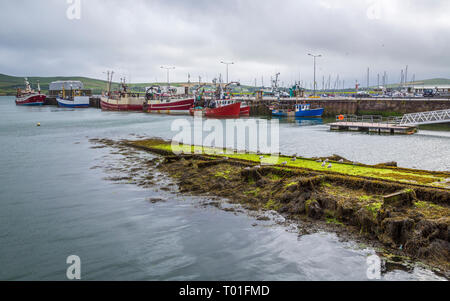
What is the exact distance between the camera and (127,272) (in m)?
9.22

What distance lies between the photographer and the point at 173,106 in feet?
298

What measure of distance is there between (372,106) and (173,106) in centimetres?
5061

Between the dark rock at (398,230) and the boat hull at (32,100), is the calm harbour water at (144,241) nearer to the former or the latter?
the dark rock at (398,230)

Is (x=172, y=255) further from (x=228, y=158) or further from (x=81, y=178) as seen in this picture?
(x=81, y=178)

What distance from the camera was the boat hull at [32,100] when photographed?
132375mm

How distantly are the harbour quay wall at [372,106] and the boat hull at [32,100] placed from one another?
95.9 meters

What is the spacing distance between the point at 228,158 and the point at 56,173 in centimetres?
1151

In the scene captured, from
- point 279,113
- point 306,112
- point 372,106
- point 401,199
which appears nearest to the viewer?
point 401,199

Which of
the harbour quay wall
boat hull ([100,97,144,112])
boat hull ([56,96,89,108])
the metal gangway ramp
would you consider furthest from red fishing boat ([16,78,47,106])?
the metal gangway ramp

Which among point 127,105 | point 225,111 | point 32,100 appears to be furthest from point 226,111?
point 32,100

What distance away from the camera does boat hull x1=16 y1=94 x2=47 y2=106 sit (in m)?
132

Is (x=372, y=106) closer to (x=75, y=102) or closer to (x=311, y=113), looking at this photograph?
(x=311, y=113)

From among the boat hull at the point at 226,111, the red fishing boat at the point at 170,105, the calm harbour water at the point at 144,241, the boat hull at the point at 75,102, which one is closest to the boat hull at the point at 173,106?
the red fishing boat at the point at 170,105
